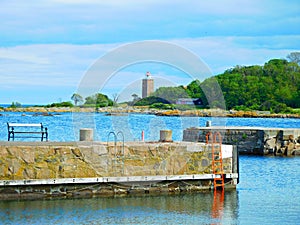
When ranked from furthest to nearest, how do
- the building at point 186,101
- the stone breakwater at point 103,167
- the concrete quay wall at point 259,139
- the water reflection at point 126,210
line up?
the building at point 186,101
the concrete quay wall at point 259,139
the stone breakwater at point 103,167
the water reflection at point 126,210

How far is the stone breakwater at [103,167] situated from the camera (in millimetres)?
16172

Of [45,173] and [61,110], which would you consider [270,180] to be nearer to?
[45,173]

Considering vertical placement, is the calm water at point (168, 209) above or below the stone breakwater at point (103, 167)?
below

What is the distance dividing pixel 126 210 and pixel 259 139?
682 inches

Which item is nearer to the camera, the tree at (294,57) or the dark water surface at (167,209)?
the dark water surface at (167,209)

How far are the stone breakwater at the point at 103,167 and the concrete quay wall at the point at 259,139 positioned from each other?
13.1 meters

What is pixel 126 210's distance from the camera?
15766 millimetres

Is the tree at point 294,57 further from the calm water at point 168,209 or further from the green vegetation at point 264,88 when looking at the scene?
the calm water at point 168,209

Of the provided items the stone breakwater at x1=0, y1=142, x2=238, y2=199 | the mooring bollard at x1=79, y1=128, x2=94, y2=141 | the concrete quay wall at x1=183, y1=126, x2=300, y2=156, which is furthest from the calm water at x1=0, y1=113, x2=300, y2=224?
the concrete quay wall at x1=183, y1=126, x2=300, y2=156

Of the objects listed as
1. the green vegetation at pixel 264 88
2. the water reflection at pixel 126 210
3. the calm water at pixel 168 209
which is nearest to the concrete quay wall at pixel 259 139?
the calm water at pixel 168 209

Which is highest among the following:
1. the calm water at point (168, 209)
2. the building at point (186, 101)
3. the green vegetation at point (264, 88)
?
the green vegetation at point (264, 88)

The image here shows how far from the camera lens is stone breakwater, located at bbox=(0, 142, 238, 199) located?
53.1 ft

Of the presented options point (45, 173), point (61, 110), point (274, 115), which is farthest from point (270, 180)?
point (61, 110)

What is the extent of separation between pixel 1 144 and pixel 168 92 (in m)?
9.95
